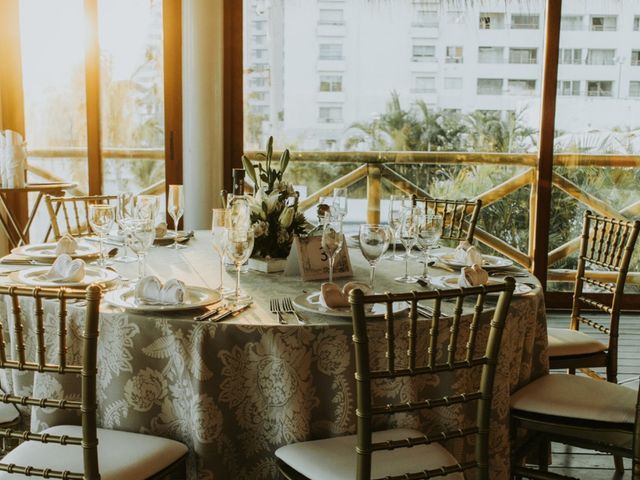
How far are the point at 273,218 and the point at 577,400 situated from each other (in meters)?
1.12

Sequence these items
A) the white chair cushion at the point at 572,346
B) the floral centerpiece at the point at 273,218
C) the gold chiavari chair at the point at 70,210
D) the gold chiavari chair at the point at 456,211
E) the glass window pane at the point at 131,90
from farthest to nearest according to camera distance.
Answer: the glass window pane at the point at 131,90 → the gold chiavari chair at the point at 456,211 → the gold chiavari chair at the point at 70,210 → the white chair cushion at the point at 572,346 → the floral centerpiece at the point at 273,218

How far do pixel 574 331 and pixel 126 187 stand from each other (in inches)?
123

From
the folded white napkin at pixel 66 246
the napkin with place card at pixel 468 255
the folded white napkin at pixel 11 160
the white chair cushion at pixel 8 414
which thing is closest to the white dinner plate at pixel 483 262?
the napkin with place card at pixel 468 255

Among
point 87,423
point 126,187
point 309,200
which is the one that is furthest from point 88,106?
point 87,423

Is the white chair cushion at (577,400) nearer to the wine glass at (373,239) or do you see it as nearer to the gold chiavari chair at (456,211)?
the wine glass at (373,239)

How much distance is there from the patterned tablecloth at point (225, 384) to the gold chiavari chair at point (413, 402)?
0.07 meters

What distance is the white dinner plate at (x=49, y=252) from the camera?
2514 mm

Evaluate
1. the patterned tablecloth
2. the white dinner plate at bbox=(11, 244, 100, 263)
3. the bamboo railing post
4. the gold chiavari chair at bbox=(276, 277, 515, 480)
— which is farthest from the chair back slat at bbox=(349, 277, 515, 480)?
the bamboo railing post

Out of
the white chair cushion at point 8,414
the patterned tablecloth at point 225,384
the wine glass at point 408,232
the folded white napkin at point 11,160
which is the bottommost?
the white chair cushion at point 8,414

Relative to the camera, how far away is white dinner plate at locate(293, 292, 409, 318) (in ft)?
5.96

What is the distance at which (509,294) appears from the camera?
163 cm

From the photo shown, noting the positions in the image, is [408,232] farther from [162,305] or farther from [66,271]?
[66,271]

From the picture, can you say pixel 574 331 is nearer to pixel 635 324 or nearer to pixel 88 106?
→ pixel 635 324

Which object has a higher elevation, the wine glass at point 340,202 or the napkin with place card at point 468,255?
the wine glass at point 340,202
